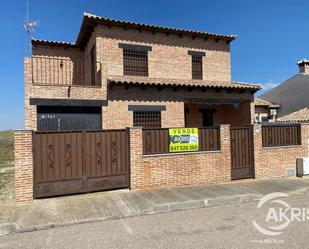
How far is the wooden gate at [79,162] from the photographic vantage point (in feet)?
24.8

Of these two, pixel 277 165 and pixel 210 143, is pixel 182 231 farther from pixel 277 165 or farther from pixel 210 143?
pixel 277 165

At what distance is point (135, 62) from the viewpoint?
44.1 ft

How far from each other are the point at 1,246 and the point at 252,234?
4706 millimetres

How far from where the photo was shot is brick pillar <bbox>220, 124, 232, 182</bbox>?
9.69 metres

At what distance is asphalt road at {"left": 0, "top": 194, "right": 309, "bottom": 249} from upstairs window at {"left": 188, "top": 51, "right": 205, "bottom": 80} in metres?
9.82

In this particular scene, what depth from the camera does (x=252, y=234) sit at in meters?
4.99

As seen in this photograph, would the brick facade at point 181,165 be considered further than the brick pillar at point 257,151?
No

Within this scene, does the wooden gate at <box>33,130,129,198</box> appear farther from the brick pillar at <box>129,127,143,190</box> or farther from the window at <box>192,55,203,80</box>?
the window at <box>192,55,203,80</box>

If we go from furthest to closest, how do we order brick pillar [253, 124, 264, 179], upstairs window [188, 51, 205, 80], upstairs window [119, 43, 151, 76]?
1. upstairs window [188, 51, 205, 80]
2. upstairs window [119, 43, 151, 76]
3. brick pillar [253, 124, 264, 179]

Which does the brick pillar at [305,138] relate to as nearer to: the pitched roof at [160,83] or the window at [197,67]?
the pitched roof at [160,83]

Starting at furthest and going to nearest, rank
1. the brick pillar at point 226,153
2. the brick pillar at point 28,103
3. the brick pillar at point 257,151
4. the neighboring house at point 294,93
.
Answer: the neighboring house at point 294,93, the brick pillar at point 28,103, the brick pillar at point 257,151, the brick pillar at point 226,153

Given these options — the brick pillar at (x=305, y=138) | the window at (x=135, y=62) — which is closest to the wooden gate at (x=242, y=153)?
the brick pillar at (x=305, y=138)

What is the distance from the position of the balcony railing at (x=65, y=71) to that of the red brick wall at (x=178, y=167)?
5233 millimetres

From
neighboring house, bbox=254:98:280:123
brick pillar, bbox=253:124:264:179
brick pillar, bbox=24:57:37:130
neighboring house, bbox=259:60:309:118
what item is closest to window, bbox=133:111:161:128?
brick pillar, bbox=24:57:37:130
